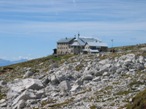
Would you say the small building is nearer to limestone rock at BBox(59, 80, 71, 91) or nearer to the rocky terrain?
the rocky terrain

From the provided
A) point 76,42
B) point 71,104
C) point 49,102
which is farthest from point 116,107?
point 76,42

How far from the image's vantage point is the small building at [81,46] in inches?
6796

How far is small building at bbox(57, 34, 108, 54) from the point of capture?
173m

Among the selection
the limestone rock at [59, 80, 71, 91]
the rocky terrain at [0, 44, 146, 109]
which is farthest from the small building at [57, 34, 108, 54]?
the limestone rock at [59, 80, 71, 91]

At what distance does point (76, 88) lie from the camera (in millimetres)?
56094

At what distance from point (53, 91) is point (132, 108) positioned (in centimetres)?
2171

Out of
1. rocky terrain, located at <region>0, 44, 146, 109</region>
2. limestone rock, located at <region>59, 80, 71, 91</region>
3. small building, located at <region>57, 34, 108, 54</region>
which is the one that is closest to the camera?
rocky terrain, located at <region>0, 44, 146, 109</region>

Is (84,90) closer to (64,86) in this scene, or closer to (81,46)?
(64,86)

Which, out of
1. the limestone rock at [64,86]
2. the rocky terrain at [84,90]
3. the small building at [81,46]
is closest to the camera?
the rocky terrain at [84,90]

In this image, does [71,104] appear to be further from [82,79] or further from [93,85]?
[82,79]

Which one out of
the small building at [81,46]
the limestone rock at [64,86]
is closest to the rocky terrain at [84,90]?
the limestone rock at [64,86]

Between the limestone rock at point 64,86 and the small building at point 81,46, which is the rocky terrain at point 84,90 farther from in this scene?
the small building at point 81,46

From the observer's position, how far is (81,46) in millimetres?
177250

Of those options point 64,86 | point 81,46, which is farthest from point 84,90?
point 81,46
